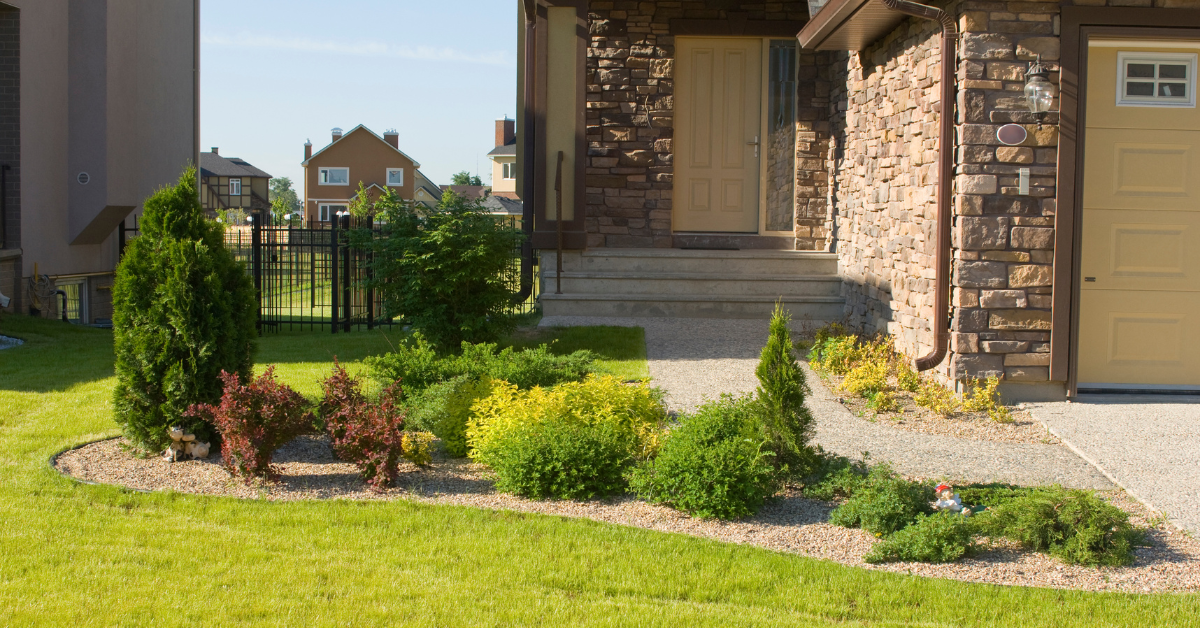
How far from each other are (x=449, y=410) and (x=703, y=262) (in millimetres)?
5137

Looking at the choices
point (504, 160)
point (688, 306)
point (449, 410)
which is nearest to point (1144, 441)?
point (449, 410)

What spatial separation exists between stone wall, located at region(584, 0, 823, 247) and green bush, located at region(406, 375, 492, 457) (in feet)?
17.3

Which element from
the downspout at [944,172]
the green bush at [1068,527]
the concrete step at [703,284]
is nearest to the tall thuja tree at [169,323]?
the green bush at [1068,527]

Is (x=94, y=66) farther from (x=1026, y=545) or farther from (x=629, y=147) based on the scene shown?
(x=1026, y=545)

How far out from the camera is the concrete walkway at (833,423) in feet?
18.1

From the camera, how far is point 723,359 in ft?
27.9

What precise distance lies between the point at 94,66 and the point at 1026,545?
43.7 feet

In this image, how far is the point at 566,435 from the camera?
5.13 m

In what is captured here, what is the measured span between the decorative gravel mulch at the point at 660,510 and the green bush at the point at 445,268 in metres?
2.63

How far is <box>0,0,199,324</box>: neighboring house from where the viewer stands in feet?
39.2

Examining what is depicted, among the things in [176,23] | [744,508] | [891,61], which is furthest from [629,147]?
[176,23]

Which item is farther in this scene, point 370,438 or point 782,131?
point 782,131

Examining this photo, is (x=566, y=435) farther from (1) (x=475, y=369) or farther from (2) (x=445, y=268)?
(2) (x=445, y=268)

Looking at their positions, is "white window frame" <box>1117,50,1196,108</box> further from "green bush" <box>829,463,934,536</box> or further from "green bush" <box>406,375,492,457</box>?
"green bush" <box>406,375,492,457</box>
